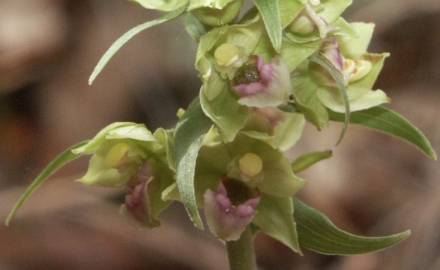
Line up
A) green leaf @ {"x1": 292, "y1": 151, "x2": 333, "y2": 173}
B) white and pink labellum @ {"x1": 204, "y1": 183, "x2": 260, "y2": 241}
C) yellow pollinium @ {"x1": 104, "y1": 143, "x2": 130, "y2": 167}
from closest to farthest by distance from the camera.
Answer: white and pink labellum @ {"x1": 204, "y1": 183, "x2": 260, "y2": 241}
yellow pollinium @ {"x1": 104, "y1": 143, "x2": 130, "y2": 167}
green leaf @ {"x1": 292, "y1": 151, "x2": 333, "y2": 173}

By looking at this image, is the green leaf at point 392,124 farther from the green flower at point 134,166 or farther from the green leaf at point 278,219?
the green flower at point 134,166

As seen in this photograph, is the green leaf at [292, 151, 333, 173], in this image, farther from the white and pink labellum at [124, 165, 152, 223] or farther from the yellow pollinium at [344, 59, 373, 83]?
the white and pink labellum at [124, 165, 152, 223]

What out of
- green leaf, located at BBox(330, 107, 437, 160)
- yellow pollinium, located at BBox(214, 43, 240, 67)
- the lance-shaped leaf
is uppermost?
yellow pollinium, located at BBox(214, 43, 240, 67)

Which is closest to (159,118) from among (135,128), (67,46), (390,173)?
(67,46)

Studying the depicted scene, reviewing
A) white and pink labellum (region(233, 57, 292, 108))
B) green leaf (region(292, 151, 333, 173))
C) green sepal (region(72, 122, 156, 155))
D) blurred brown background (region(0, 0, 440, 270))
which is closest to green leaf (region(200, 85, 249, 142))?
white and pink labellum (region(233, 57, 292, 108))

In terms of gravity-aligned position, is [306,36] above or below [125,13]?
above

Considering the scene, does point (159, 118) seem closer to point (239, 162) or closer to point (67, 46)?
point (67, 46)

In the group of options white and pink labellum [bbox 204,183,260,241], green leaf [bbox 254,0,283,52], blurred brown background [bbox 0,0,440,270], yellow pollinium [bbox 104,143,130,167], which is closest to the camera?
green leaf [bbox 254,0,283,52]
